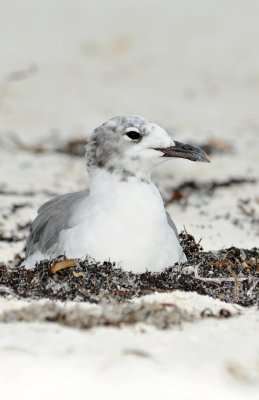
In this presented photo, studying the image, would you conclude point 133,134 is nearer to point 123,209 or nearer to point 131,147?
point 131,147

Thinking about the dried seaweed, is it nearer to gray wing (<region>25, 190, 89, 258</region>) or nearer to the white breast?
the white breast

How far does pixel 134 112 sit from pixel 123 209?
6366mm

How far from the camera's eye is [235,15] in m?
14.3

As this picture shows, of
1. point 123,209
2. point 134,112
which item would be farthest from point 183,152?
point 134,112

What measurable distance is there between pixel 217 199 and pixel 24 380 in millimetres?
Answer: 4482

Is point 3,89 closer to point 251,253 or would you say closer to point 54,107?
point 54,107

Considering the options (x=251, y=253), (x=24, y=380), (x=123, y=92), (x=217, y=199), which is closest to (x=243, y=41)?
(x=123, y=92)

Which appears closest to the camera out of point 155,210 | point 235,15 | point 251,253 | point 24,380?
point 24,380

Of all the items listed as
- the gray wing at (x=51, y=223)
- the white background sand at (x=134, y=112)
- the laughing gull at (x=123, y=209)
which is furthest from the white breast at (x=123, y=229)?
the white background sand at (x=134, y=112)

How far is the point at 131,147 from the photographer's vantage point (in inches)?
181

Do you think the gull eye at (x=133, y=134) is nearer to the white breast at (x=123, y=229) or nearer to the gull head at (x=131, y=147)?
the gull head at (x=131, y=147)

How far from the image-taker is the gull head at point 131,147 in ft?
15.1

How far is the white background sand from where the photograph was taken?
312 centimetres

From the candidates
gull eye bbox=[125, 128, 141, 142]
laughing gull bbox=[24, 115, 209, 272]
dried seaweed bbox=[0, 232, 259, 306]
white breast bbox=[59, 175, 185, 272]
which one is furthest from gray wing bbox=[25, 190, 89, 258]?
gull eye bbox=[125, 128, 141, 142]
